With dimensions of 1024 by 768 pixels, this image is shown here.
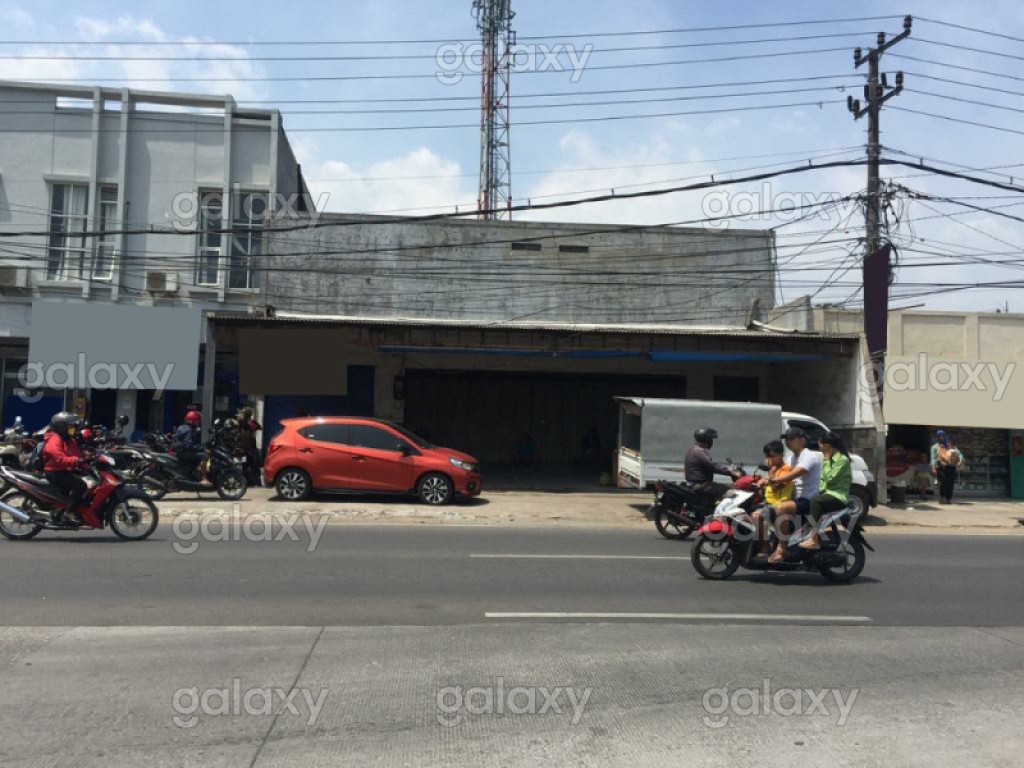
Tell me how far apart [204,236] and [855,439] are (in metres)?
17.4

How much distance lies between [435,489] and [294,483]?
2639 millimetres

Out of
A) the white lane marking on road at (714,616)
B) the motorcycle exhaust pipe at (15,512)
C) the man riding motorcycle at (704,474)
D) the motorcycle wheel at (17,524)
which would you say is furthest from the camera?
the man riding motorcycle at (704,474)

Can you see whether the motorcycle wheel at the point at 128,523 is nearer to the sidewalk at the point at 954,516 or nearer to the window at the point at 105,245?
the sidewalk at the point at 954,516

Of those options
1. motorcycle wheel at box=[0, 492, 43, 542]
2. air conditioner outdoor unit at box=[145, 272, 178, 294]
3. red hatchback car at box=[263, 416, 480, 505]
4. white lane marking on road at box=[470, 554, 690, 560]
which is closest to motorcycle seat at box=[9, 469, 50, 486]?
motorcycle wheel at box=[0, 492, 43, 542]

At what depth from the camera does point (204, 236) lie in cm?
2289

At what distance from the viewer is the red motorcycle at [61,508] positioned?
34.2ft

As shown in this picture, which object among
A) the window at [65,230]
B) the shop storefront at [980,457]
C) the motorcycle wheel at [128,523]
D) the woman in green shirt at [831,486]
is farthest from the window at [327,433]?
the shop storefront at [980,457]

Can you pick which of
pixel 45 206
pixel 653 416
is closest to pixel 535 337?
pixel 653 416

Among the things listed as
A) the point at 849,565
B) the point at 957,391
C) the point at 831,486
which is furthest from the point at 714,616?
the point at 957,391

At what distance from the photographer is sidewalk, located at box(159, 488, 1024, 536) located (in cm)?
1465

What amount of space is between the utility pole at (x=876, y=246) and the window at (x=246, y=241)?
15.6 meters

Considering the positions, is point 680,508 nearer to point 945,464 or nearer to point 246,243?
point 945,464

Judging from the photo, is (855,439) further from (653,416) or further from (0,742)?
(0,742)

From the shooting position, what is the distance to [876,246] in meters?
19.4
